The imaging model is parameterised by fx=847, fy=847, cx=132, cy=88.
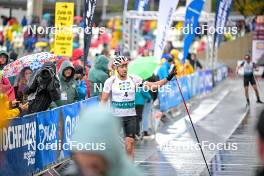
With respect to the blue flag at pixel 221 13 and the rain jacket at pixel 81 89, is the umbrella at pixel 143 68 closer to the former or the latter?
the rain jacket at pixel 81 89

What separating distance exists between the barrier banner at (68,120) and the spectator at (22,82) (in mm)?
692

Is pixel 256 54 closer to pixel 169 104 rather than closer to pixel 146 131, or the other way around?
pixel 169 104

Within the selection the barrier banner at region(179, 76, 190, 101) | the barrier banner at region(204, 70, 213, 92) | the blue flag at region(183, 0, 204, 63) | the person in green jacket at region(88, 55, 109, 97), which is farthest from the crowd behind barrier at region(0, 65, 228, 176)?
the barrier banner at region(204, 70, 213, 92)

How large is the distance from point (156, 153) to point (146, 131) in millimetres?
2589

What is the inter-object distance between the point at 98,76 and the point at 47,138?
13.5ft

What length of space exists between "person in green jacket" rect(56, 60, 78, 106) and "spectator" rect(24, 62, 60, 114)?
118 cm

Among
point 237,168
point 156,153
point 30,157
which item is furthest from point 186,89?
point 30,157

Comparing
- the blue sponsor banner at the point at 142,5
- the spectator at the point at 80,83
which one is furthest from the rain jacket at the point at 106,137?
the blue sponsor banner at the point at 142,5

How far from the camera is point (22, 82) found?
43.3ft

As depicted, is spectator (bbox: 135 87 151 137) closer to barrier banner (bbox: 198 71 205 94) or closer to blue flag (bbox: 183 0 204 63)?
blue flag (bbox: 183 0 204 63)

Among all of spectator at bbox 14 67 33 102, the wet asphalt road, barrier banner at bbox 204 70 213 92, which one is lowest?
barrier banner at bbox 204 70 213 92

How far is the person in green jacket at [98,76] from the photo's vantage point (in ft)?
52.1

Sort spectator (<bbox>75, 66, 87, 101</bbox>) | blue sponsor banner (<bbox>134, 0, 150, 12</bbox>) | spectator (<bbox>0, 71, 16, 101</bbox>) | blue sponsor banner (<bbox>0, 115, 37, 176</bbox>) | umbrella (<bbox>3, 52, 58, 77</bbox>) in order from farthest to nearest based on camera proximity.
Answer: blue sponsor banner (<bbox>134, 0, 150, 12</bbox>) → spectator (<bbox>75, 66, 87, 101</bbox>) → umbrella (<bbox>3, 52, 58, 77</bbox>) → spectator (<bbox>0, 71, 16, 101</bbox>) → blue sponsor banner (<bbox>0, 115, 37, 176</bbox>)

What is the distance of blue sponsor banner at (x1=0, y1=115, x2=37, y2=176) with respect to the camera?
9.88 metres
